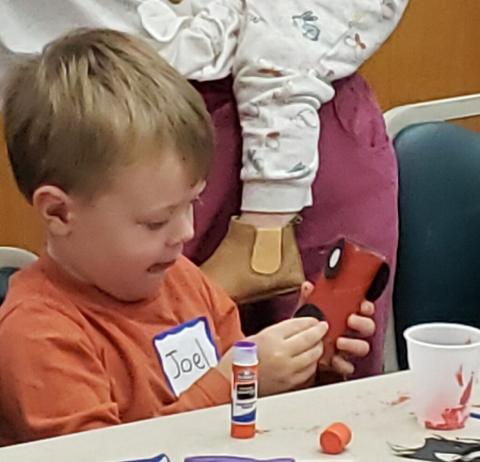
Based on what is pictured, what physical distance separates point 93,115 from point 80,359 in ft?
0.81

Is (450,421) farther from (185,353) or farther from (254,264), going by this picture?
(254,264)

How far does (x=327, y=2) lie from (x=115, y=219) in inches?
23.5

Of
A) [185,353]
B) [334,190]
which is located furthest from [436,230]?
[185,353]

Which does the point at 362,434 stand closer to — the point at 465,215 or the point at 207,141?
the point at 207,141

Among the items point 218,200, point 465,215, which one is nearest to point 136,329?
point 218,200

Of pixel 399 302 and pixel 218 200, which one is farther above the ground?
pixel 218 200

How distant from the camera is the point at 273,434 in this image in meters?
1.13

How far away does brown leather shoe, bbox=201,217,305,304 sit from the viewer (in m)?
1.62

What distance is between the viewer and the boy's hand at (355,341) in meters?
1.41

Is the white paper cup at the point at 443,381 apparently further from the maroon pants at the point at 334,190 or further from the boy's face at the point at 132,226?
the maroon pants at the point at 334,190

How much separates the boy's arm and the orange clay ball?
237 millimetres

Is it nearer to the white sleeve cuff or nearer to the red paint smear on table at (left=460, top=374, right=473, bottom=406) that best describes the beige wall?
the white sleeve cuff

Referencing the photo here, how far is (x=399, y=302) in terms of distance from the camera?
196cm

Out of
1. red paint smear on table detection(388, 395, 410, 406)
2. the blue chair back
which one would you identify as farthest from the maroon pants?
red paint smear on table detection(388, 395, 410, 406)
